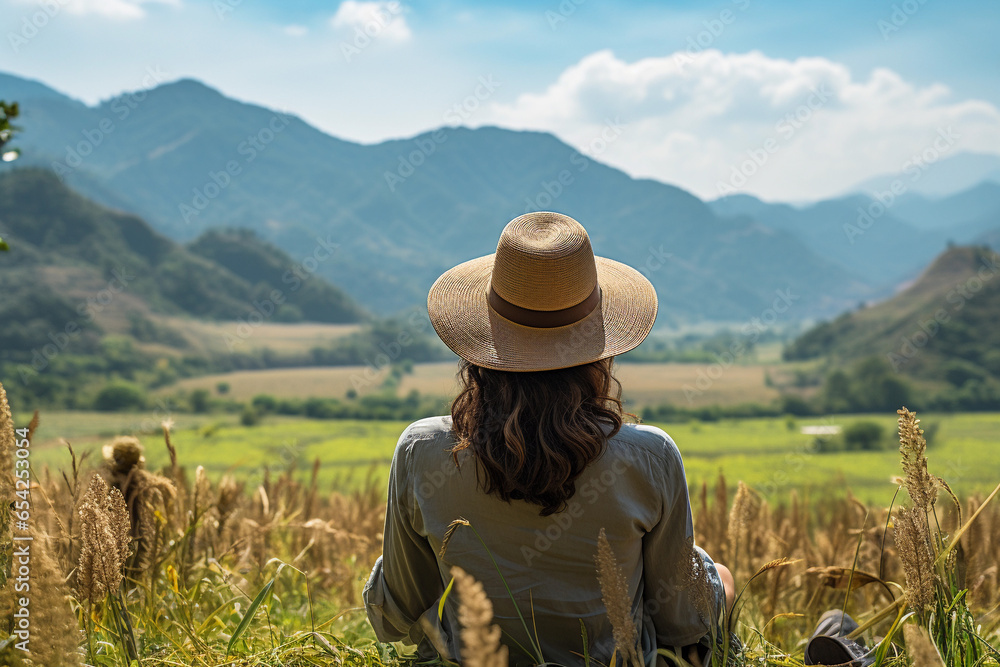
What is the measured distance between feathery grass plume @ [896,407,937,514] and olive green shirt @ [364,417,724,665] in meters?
0.58

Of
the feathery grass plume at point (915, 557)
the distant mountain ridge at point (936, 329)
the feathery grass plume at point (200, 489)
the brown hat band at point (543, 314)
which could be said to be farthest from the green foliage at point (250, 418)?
the distant mountain ridge at point (936, 329)

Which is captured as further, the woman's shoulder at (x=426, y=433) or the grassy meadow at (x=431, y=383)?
the grassy meadow at (x=431, y=383)

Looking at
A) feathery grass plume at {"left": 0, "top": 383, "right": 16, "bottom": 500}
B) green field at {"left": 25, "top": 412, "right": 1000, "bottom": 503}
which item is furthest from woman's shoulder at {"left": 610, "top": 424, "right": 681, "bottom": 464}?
green field at {"left": 25, "top": 412, "right": 1000, "bottom": 503}

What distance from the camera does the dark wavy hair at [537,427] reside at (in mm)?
1892

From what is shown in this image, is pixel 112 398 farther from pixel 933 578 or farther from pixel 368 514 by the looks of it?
pixel 933 578

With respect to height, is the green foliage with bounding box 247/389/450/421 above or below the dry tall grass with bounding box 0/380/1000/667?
below

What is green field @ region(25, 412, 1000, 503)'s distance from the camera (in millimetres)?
9288

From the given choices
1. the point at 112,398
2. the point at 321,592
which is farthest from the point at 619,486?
the point at 112,398

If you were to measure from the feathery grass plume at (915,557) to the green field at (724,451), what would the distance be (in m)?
5.18

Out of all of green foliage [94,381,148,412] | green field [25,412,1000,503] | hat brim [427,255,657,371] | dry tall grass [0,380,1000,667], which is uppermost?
hat brim [427,255,657,371]

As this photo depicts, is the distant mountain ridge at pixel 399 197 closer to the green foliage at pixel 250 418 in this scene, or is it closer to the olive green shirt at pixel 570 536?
the green foliage at pixel 250 418

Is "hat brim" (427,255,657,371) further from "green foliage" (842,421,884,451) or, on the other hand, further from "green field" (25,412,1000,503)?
"green foliage" (842,421,884,451)

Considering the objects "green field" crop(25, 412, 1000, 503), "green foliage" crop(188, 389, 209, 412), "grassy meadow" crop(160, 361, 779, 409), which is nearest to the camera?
"green field" crop(25, 412, 1000, 503)

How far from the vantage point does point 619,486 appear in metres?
1.94
